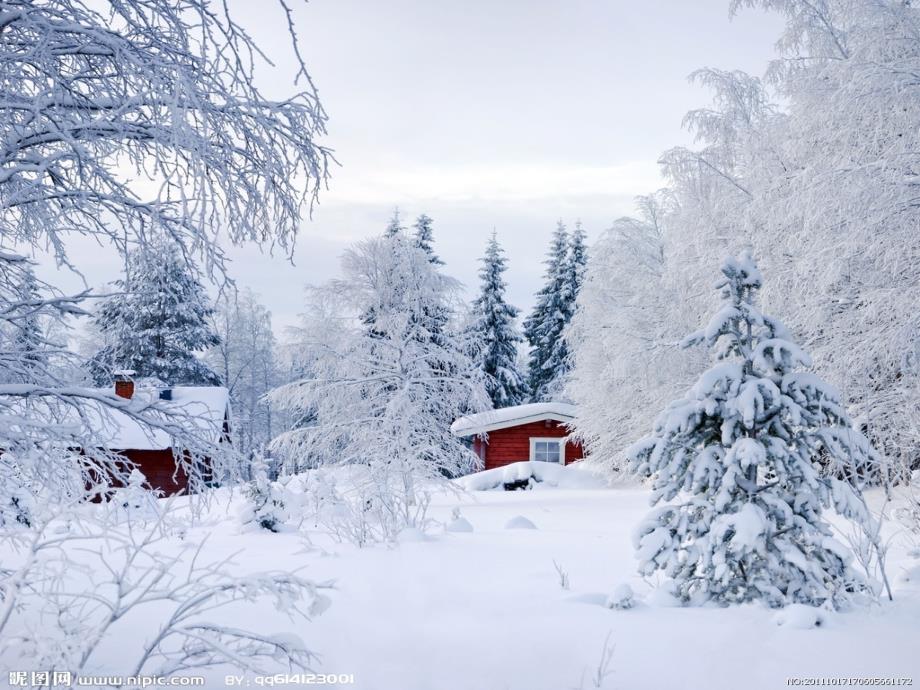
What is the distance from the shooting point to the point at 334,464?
16141 mm

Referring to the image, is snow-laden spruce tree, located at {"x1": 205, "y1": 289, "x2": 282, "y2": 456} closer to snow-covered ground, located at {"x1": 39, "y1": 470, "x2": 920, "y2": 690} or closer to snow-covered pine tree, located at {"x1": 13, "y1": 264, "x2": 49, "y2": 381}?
snow-covered ground, located at {"x1": 39, "y1": 470, "x2": 920, "y2": 690}

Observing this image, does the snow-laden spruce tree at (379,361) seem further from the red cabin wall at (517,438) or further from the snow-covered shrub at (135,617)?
the red cabin wall at (517,438)

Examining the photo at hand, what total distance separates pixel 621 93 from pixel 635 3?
1050 mm

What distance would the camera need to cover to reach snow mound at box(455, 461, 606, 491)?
22.4 meters

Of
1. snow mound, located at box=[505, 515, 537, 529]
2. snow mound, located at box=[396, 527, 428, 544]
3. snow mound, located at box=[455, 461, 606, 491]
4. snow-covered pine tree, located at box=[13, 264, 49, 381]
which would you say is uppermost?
snow-covered pine tree, located at box=[13, 264, 49, 381]

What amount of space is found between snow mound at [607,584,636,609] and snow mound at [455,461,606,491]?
52.8 feet

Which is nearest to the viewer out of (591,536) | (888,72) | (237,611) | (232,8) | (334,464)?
(232,8)

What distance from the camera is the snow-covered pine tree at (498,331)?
3550cm

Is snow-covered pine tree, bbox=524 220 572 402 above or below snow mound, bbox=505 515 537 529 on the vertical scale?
above

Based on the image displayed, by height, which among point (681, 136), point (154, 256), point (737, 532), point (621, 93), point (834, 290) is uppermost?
point (681, 136)

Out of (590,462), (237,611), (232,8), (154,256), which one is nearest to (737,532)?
(237,611)

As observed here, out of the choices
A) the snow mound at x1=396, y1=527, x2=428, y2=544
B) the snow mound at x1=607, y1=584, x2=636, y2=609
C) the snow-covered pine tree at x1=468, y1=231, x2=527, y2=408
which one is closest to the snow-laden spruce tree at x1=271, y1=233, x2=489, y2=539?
the snow mound at x1=396, y1=527, x2=428, y2=544

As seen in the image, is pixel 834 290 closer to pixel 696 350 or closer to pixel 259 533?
pixel 696 350

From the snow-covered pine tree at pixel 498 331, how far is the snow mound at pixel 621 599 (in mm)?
28248
